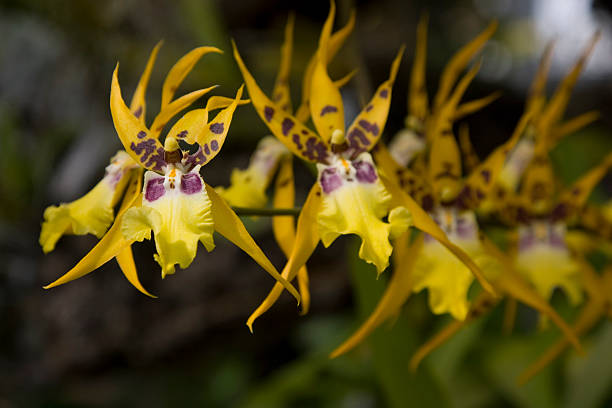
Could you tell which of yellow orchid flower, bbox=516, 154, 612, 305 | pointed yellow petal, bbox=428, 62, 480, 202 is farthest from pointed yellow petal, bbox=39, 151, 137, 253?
yellow orchid flower, bbox=516, 154, 612, 305

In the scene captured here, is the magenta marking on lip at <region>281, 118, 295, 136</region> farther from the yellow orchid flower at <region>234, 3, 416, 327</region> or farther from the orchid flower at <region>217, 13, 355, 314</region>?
the orchid flower at <region>217, 13, 355, 314</region>

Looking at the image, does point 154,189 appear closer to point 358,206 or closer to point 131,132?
point 131,132

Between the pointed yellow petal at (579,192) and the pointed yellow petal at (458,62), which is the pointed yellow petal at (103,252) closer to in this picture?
the pointed yellow petal at (458,62)

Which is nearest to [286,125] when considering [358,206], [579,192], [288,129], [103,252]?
[288,129]

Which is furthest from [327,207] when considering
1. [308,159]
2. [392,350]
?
[392,350]

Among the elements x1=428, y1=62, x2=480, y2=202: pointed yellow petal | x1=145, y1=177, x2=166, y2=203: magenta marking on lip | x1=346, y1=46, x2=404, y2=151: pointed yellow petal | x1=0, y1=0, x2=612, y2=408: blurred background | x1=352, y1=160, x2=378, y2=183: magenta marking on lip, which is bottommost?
x1=0, y1=0, x2=612, y2=408: blurred background
